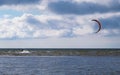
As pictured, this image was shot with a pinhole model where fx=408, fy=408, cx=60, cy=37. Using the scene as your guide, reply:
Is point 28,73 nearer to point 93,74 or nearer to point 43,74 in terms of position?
point 43,74

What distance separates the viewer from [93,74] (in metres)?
41.6

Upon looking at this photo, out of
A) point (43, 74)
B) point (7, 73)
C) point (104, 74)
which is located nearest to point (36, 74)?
point (43, 74)

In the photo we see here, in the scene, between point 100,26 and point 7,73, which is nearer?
point 100,26

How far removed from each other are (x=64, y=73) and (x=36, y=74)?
118 inches

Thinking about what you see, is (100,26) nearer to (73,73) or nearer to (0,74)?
(73,73)

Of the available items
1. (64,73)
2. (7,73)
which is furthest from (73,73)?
(7,73)

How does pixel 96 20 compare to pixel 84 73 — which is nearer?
pixel 96 20

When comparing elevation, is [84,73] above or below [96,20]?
below

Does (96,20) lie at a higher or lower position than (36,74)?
higher

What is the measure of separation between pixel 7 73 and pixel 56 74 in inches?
210

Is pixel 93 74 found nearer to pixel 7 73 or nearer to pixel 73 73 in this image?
pixel 73 73

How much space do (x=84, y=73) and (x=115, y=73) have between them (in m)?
3.31

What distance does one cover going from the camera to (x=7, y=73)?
43.1 m

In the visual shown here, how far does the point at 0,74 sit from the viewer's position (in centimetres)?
4206
